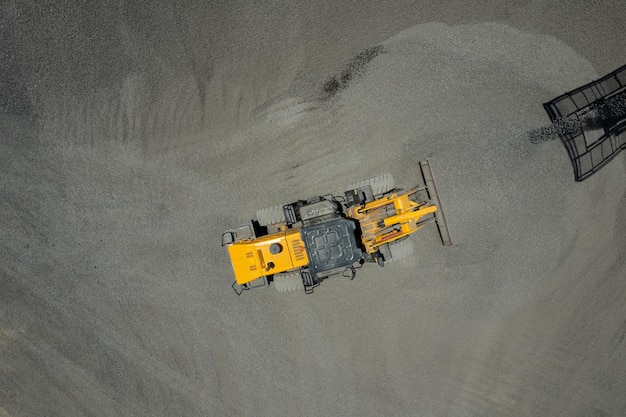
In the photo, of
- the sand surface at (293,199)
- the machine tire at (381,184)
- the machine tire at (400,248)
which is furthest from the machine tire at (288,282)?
the machine tire at (381,184)

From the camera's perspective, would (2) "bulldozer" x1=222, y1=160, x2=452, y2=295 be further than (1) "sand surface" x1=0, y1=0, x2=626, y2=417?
No

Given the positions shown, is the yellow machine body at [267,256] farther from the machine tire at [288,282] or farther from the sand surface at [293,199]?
the sand surface at [293,199]

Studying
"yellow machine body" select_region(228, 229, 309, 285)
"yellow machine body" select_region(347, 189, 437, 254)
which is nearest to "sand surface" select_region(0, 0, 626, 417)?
"yellow machine body" select_region(347, 189, 437, 254)

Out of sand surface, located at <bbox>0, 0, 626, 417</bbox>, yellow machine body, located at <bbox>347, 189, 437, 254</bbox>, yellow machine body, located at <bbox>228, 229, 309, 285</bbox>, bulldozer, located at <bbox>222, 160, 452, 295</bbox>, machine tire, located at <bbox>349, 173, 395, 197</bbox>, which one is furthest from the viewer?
sand surface, located at <bbox>0, 0, 626, 417</bbox>

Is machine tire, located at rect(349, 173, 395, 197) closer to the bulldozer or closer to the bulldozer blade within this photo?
the bulldozer

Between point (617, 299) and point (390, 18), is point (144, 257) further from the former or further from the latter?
point (617, 299)

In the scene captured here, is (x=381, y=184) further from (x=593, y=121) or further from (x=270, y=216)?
(x=593, y=121)

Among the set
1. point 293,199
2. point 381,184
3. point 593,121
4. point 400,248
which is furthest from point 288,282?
point 593,121
